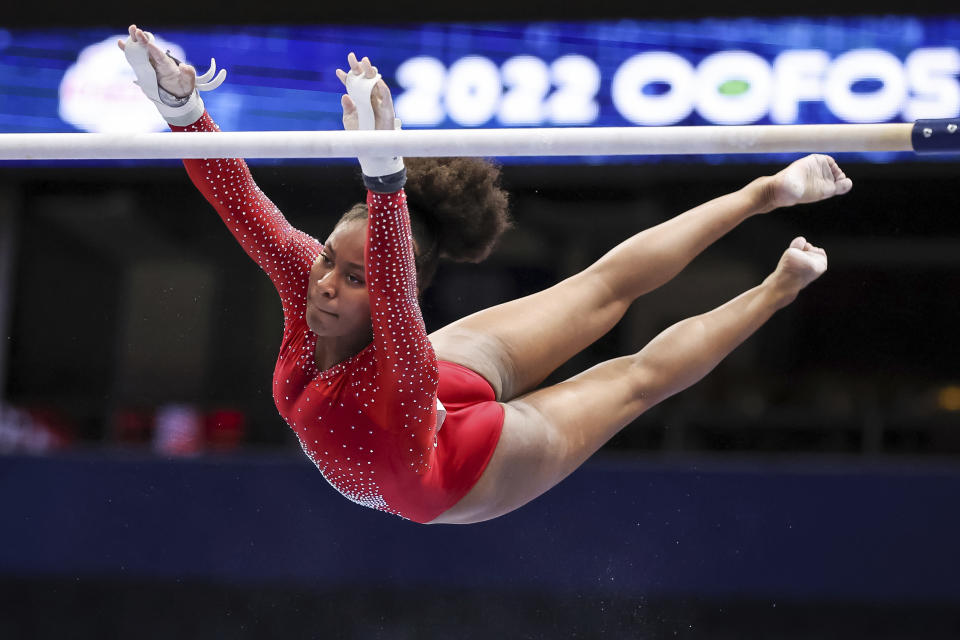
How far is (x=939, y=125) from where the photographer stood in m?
1.55

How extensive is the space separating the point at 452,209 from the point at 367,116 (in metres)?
0.40

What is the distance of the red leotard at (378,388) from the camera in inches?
63.4

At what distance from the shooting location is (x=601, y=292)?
7.31ft

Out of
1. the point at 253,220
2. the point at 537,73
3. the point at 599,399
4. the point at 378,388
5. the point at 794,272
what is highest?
the point at 537,73

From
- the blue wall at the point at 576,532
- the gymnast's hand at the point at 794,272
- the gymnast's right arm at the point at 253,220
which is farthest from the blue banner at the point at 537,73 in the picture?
the gymnast's right arm at the point at 253,220

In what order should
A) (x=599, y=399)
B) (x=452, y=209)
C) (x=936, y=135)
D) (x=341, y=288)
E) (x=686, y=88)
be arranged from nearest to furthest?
(x=936, y=135), (x=341, y=288), (x=452, y=209), (x=599, y=399), (x=686, y=88)

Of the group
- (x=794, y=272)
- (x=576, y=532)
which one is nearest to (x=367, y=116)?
(x=794, y=272)

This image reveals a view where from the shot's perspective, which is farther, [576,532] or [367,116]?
[576,532]

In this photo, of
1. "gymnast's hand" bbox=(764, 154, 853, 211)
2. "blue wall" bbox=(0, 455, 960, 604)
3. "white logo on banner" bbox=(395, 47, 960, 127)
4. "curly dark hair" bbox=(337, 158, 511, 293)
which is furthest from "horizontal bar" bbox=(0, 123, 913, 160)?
"white logo on banner" bbox=(395, 47, 960, 127)

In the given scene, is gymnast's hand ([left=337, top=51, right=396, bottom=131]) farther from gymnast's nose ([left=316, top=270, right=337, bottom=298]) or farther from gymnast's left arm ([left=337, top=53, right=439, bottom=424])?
gymnast's nose ([left=316, top=270, right=337, bottom=298])

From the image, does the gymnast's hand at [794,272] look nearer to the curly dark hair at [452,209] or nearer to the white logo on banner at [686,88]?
the curly dark hair at [452,209]

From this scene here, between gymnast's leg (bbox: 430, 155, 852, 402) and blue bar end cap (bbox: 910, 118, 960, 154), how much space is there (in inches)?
23.1

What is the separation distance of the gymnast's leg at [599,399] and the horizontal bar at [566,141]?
0.63m

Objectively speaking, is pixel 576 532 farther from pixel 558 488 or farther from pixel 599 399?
pixel 599 399
